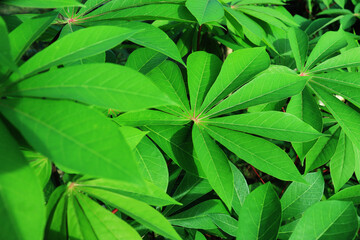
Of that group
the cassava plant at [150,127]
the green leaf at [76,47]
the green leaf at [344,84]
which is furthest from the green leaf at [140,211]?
the green leaf at [344,84]

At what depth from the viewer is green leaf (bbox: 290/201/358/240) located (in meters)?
0.60

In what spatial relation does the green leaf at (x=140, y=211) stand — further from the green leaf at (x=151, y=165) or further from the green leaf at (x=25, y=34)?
the green leaf at (x=25, y=34)

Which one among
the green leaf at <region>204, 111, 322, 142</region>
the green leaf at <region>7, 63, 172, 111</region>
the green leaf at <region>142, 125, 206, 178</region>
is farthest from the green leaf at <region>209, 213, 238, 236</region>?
the green leaf at <region>7, 63, 172, 111</region>

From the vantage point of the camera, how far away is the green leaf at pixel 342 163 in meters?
0.96

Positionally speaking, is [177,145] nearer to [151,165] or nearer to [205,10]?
[151,165]

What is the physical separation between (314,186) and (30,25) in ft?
2.80

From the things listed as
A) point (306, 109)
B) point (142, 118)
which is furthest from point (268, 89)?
point (142, 118)

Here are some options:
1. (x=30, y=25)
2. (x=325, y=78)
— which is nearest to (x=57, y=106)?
(x=30, y=25)

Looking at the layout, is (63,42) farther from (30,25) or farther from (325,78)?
(325,78)

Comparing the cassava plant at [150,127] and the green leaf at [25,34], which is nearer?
the cassava plant at [150,127]

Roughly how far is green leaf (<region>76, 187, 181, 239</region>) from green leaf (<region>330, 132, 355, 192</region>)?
2.14 ft

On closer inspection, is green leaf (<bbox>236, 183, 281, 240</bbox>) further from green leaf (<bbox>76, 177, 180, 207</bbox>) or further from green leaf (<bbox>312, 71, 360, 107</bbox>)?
green leaf (<bbox>312, 71, 360, 107</bbox>)

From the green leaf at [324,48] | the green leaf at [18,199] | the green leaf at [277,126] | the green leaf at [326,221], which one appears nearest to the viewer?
the green leaf at [18,199]

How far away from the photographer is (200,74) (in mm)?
819
